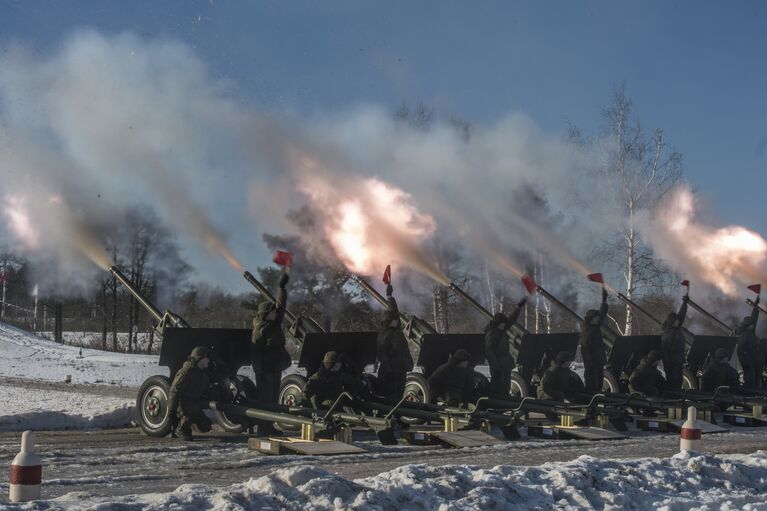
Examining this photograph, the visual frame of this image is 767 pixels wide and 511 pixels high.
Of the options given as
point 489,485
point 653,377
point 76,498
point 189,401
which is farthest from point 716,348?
point 76,498

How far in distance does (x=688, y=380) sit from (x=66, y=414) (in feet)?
48.7

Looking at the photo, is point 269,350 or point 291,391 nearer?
point 269,350

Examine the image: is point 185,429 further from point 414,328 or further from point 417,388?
point 414,328

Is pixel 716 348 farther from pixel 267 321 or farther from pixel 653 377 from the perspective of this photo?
pixel 267 321

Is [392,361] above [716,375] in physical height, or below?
above

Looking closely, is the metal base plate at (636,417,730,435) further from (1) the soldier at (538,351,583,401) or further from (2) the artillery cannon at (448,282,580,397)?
(2) the artillery cannon at (448,282,580,397)

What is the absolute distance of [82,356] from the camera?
1394 inches

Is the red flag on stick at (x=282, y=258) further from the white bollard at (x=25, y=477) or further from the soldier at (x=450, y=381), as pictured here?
the white bollard at (x=25, y=477)

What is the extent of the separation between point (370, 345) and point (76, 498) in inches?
365

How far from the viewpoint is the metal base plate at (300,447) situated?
499 inches

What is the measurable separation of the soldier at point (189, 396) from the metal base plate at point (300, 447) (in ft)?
5.32

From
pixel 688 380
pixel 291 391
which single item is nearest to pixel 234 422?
pixel 291 391

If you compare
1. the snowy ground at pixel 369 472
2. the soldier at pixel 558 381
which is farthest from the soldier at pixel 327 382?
the soldier at pixel 558 381

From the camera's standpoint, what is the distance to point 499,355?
18859 millimetres
